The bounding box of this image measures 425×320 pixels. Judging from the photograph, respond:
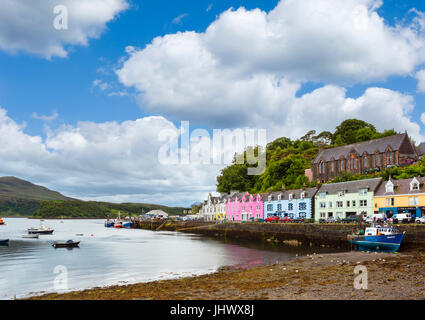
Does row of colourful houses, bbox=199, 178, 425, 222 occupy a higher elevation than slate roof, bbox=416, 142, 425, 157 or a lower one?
lower

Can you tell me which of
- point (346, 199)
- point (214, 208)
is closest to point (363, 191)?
point (346, 199)

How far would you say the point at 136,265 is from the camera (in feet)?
113

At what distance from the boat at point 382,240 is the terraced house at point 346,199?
21.9 metres

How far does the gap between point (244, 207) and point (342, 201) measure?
34724 mm

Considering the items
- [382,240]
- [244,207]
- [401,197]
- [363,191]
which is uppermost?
[363,191]

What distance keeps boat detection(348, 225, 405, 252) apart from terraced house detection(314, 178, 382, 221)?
21.9 metres

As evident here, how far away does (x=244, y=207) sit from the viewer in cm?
9650

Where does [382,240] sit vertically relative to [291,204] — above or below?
below

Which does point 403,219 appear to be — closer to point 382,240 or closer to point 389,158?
point 382,240

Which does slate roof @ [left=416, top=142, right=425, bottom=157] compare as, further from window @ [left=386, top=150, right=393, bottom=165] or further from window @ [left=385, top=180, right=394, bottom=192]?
window @ [left=385, top=180, right=394, bottom=192]

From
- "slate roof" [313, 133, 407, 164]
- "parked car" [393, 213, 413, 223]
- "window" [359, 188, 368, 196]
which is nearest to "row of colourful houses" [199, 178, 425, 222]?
"window" [359, 188, 368, 196]

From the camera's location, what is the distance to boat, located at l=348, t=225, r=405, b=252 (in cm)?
3647
